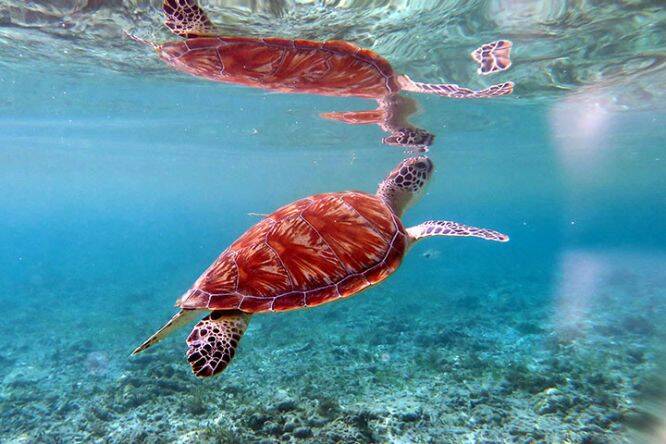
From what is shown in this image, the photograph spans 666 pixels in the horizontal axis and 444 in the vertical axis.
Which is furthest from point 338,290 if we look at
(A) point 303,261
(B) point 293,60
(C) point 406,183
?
(B) point 293,60

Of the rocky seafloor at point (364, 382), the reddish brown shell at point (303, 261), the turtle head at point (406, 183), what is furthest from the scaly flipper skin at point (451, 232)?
the rocky seafloor at point (364, 382)

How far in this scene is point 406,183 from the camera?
6352 millimetres

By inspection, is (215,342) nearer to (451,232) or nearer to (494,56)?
(451,232)

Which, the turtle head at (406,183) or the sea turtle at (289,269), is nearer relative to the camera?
the sea turtle at (289,269)

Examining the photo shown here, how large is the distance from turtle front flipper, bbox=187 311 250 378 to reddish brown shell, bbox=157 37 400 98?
407cm

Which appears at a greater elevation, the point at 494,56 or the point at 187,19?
the point at 494,56

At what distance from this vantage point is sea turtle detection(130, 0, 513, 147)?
558 cm

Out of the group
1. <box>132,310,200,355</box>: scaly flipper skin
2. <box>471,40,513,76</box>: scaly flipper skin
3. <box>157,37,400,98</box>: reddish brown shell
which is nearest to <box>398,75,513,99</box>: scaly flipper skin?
<box>471,40,513,76</box>: scaly flipper skin

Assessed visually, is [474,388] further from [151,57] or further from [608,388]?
[151,57]

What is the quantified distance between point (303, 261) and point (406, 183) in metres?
2.83

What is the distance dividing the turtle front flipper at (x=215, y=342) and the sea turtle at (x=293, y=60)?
363cm

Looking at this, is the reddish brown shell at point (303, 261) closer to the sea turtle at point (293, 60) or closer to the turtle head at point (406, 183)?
the turtle head at point (406, 183)

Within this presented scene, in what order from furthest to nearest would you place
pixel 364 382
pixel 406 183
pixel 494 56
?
pixel 494 56 < pixel 364 382 < pixel 406 183

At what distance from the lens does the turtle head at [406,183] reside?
631 cm
